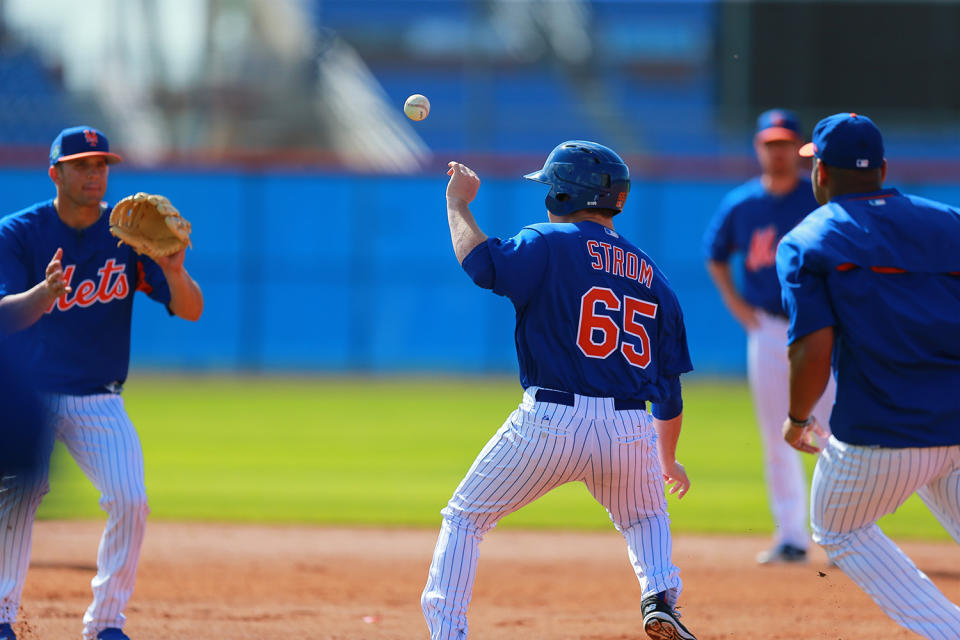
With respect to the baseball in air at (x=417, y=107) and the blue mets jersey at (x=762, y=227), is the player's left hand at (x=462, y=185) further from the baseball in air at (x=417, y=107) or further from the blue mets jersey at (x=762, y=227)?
the blue mets jersey at (x=762, y=227)

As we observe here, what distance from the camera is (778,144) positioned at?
6.93 m

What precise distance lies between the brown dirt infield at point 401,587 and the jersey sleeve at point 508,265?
180 cm

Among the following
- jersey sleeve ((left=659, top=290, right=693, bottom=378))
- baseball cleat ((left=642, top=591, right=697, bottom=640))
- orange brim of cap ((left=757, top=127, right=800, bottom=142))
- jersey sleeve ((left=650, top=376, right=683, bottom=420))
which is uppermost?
orange brim of cap ((left=757, top=127, right=800, bottom=142))

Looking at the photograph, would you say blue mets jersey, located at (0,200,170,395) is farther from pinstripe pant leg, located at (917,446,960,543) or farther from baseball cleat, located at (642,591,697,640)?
pinstripe pant leg, located at (917,446,960,543)

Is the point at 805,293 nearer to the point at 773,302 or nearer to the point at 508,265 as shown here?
the point at 508,265

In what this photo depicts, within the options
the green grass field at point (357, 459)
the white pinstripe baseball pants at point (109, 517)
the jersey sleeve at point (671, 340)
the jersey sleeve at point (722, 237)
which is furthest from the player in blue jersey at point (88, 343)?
the jersey sleeve at point (722, 237)

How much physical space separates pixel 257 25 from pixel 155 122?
461cm

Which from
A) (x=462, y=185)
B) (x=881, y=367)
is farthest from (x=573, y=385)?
(x=881, y=367)

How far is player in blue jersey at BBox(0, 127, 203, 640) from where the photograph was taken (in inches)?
184

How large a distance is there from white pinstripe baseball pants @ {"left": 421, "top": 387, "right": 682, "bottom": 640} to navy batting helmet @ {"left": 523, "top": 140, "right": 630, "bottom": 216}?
2.28 feet

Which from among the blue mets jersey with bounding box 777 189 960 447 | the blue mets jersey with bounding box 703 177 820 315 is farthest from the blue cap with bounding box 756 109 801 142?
the blue mets jersey with bounding box 777 189 960 447

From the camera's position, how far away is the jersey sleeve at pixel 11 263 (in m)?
4.67

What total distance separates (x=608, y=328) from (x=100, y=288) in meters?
2.11

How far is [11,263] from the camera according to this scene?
4742 mm
